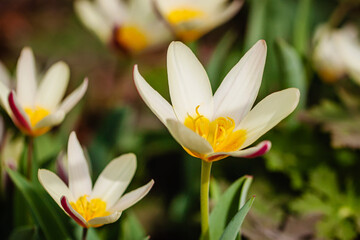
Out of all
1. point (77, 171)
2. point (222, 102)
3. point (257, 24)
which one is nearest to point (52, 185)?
point (77, 171)

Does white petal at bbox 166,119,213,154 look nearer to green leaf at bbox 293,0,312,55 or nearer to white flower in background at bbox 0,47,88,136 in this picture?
white flower in background at bbox 0,47,88,136

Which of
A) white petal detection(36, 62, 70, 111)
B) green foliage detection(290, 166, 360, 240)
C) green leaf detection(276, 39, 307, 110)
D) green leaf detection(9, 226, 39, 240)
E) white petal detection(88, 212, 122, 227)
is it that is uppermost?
white petal detection(36, 62, 70, 111)

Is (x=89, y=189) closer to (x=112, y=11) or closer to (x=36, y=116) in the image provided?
(x=36, y=116)

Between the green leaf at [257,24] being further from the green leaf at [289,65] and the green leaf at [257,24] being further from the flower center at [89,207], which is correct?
the flower center at [89,207]

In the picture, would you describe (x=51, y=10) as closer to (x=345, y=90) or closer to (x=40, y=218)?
(x=345, y=90)

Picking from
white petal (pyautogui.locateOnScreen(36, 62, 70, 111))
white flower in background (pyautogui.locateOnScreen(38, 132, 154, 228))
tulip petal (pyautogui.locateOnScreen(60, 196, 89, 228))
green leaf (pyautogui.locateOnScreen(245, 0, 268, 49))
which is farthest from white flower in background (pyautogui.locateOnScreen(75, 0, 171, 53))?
tulip petal (pyautogui.locateOnScreen(60, 196, 89, 228))

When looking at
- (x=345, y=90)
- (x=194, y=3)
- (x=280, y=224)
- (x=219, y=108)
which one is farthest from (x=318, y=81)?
(x=219, y=108)
